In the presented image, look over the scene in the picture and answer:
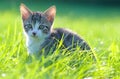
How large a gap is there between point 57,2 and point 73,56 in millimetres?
21614

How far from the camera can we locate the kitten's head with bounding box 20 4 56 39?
660 cm

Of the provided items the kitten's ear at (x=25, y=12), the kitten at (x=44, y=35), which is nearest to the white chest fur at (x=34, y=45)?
the kitten at (x=44, y=35)

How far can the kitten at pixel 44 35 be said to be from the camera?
21.0 ft

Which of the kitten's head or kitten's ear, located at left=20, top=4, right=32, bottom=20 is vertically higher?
kitten's ear, located at left=20, top=4, right=32, bottom=20

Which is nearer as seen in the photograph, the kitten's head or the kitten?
the kitten

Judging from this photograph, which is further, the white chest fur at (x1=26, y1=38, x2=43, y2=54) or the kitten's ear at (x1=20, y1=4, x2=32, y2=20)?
the kitten's ear at (x1=20, y1=4, x2=32, y2=20)

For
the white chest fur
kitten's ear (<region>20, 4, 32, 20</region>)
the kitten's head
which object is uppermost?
kitten's ear (<region>20, 4, 32, 20</region>)

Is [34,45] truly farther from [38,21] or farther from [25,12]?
[25,12]

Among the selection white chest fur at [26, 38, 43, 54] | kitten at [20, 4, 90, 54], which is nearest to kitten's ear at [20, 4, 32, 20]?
kitten at [20, 4, 90, 54]

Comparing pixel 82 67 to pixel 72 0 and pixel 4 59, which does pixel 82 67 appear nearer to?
pixel 4 59

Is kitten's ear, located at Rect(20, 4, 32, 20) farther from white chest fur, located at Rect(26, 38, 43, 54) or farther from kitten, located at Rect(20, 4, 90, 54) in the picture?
white chest fur, located at Rect(26, 38, 43, 54)

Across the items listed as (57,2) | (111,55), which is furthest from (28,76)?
(57,2)

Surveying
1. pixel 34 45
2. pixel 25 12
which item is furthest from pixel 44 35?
pixel 25 12

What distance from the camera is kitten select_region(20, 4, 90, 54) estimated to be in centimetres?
639
